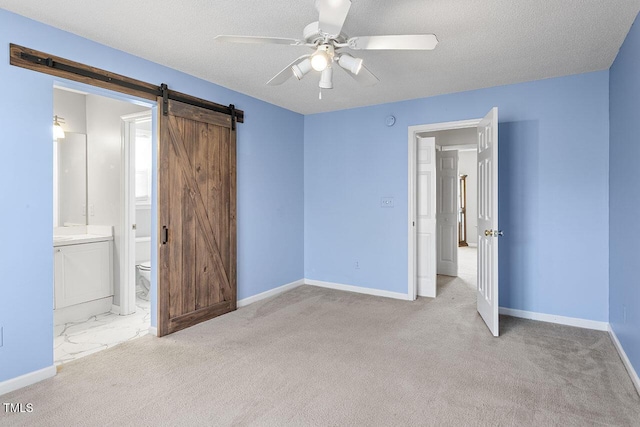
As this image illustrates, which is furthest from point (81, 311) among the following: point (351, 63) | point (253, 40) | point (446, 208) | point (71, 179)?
point (446, 208)

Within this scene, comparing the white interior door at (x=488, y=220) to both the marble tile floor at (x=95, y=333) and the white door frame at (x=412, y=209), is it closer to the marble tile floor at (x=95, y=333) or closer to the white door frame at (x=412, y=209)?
the white door frame at (x=412, y=209)

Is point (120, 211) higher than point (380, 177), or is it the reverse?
point (380, 177)

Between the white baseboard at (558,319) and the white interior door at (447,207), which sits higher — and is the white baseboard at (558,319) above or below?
below

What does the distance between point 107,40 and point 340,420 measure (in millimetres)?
3080

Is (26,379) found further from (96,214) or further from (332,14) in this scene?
(332,14)

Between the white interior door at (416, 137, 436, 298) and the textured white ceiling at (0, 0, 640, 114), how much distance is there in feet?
3.78

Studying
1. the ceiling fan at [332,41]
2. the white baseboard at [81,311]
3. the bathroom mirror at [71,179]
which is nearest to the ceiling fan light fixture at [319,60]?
the ceiling fan at [332,41]

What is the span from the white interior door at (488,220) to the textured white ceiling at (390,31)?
23.7 inches

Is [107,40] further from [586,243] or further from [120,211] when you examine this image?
[586,243]

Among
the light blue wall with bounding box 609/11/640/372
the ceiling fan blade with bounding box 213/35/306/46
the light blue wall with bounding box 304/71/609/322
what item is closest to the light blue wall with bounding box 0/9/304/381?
the ceiling fan blade with bounding box 213/35/306/46

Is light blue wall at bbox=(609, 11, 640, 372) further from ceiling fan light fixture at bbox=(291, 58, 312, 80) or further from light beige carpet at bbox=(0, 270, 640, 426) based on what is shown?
ceiling fan light fixture at bbox=(291, 58, 312, 80)

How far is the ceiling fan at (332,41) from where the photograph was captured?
6.07 ft

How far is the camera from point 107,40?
2773 mm

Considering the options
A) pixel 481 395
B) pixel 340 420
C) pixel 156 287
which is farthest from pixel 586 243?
pixel 156 287
